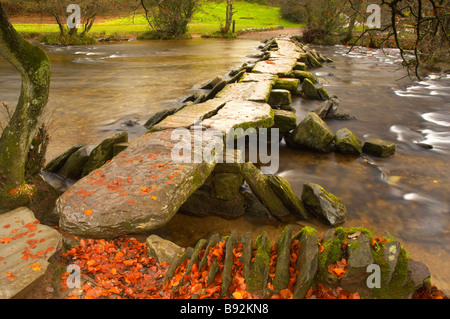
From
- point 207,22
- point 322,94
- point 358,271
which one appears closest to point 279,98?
point 322,94

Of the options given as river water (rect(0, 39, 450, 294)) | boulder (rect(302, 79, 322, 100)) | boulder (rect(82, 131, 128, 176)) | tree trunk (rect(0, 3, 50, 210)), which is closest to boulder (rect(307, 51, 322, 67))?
river water (rect(0, 39, 450, 294))

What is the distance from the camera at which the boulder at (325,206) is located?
17.6ft

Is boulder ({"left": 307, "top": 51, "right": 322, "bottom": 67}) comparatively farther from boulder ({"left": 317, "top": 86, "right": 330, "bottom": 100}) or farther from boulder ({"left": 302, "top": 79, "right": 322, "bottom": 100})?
boulder ({"left": 317, "top": 86, "right": 330, "bottom": 100})

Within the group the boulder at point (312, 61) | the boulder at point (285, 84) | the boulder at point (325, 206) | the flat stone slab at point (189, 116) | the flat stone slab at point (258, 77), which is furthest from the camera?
the boulder at point (312, 61)

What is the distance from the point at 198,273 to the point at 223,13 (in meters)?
50.9

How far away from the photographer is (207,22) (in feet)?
141

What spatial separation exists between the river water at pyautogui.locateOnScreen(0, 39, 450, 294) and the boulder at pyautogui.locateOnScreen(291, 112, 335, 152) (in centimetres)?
27

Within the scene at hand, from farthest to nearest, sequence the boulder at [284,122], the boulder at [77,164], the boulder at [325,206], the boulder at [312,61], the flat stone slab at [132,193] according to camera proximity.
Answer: the boulder at [312,61], the boulder at [284,122], the boulder at [77,164], the boulder at [325,206], the flat stone slab at [132,193]

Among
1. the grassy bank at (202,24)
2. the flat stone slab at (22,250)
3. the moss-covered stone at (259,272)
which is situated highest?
the grassy bank at (202,24)

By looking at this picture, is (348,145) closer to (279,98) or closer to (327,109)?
(327,109)

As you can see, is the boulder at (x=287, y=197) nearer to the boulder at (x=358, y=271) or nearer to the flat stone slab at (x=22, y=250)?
the boulder at (x=358, y=271)

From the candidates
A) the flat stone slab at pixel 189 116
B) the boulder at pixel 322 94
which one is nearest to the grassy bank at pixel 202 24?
the boulder at pixel 322 94

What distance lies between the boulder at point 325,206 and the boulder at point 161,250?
2.65 meters

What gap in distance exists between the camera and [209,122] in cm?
681
